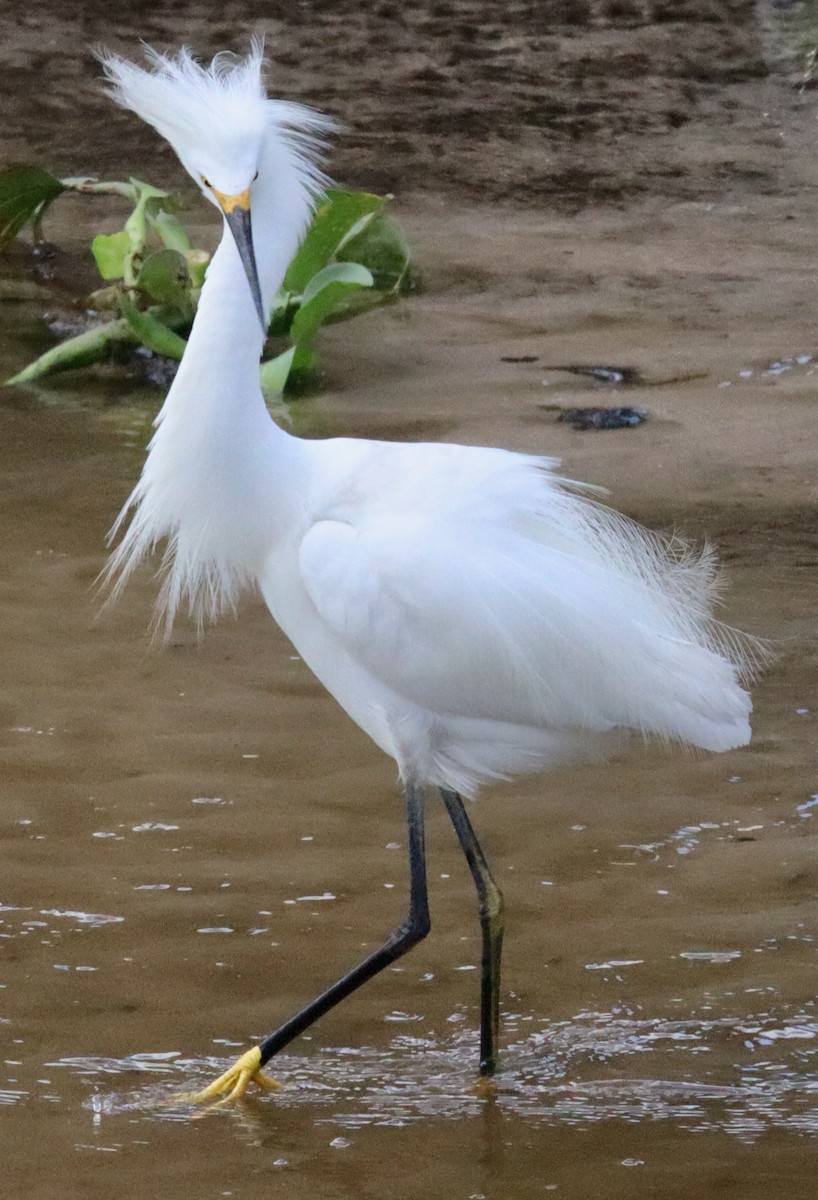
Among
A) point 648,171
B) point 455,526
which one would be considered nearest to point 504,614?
point 455,526

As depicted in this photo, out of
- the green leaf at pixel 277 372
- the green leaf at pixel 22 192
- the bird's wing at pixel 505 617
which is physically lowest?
the bird's wing at pixel 505 617

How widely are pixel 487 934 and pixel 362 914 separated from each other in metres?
0.44

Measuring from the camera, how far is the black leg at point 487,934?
9.16 feet

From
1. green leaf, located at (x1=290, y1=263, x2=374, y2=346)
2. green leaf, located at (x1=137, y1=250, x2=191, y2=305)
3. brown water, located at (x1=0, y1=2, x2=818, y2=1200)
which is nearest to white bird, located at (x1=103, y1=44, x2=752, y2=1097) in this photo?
brown water, located at (x1=0, y1=2, x2=818, y2=1200)

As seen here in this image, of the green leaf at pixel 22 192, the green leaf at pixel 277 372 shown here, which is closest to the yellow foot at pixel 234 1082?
the green leaf at pixel 277 372

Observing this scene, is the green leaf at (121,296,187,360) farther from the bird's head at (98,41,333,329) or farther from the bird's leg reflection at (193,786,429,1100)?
the bird's leg reflection at (193,786,429,1100)

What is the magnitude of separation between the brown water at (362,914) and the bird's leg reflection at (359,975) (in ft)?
0.18

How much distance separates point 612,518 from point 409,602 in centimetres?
63

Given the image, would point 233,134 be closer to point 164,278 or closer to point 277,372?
point 277,372

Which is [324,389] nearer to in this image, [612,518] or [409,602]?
[612,518]

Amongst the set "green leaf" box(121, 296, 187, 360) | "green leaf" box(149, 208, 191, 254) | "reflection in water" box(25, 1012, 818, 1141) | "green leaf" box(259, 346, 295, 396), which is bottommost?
"reflection in water" box(25, 1012, 818, 1141)

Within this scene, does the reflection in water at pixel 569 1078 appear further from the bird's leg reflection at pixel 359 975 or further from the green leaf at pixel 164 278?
the green leaf at pixel 164 278

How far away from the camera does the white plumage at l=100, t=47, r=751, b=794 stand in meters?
2.78

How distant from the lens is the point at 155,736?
384 centimetres
